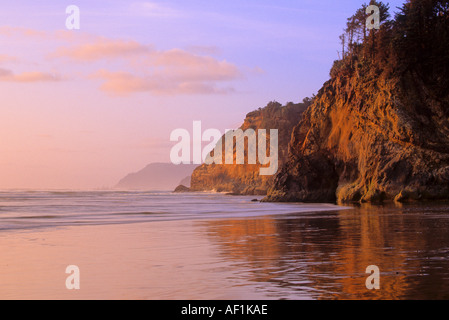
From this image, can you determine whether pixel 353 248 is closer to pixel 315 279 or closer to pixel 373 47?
pixel 315 279

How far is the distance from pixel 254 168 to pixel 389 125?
78411 mm

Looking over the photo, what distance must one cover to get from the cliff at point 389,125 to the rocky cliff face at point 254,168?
2049 inches

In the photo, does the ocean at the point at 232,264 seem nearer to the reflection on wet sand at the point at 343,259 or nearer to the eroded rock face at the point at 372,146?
the reflection on wet sand at the point at 343,259

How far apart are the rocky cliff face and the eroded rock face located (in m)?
50.2

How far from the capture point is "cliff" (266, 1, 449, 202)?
1593 inches

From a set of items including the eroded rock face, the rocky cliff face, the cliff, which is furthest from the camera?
the rocky cliff face

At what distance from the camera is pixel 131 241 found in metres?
15.0

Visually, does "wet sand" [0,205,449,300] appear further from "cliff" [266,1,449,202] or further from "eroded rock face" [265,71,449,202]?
"cliff" [266,1,449,202]

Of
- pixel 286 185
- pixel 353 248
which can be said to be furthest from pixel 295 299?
pixel 286 185

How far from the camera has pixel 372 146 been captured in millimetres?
45344

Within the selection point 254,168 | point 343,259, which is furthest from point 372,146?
point 254,168

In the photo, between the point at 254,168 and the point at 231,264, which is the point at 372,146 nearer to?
the point at 231,264

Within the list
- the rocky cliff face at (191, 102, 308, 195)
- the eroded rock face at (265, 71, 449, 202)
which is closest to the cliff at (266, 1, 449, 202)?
the eroded rock face at (265, 71, 449, 202)
